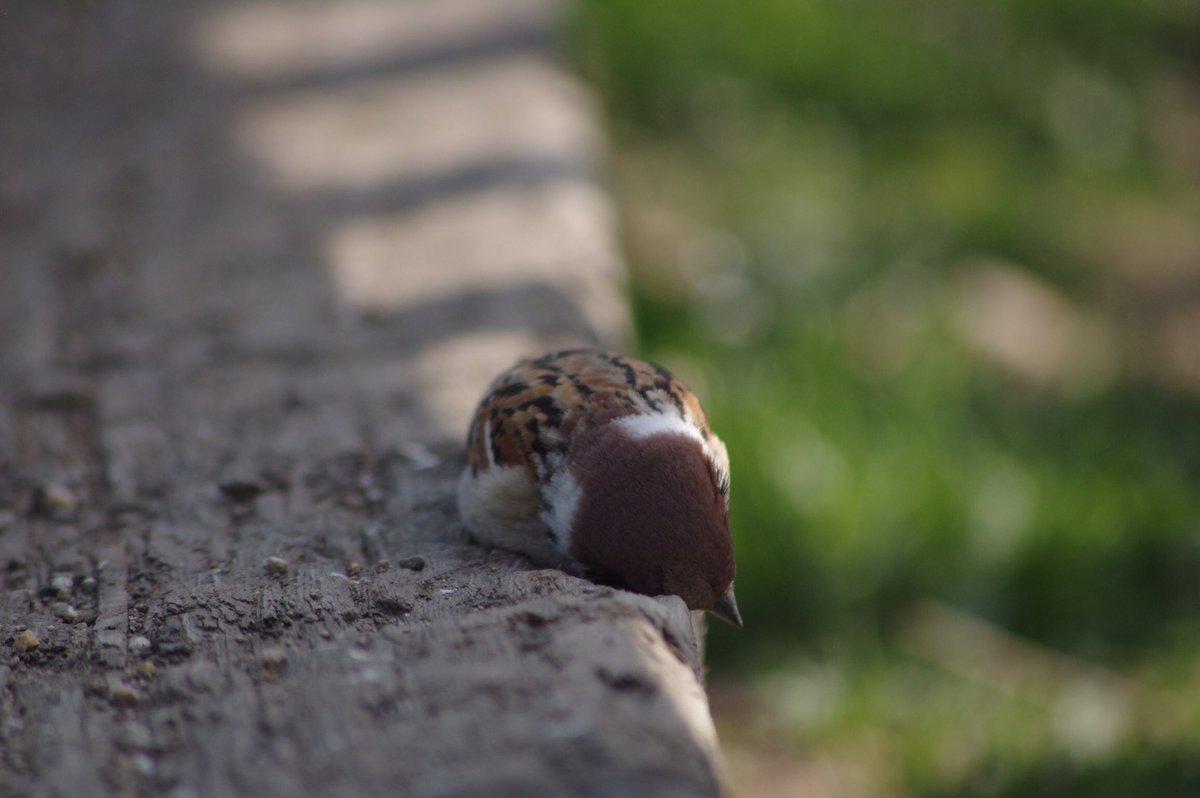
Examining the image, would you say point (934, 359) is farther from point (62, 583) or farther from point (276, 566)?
point (62, 583)

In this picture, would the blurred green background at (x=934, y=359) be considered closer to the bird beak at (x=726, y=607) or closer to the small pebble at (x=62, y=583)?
the bird beak at (x=726, y=607)

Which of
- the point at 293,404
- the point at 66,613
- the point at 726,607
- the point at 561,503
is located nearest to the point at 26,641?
the point at 66,613

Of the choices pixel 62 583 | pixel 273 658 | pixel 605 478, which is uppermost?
pixel 605 478

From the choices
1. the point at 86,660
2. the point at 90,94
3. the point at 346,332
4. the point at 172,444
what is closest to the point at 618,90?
the point at 90,94

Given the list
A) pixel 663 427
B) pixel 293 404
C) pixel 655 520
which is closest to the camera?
pixel 655 520

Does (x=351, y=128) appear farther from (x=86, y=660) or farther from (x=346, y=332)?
(x=86, y=660)

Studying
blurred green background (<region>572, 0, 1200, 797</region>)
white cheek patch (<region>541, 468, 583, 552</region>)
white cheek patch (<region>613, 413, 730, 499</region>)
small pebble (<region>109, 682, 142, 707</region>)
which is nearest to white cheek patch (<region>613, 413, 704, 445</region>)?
white cheek patch (<region>613, 413, 730, 499</region>)

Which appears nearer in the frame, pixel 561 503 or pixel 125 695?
pixel 125 695

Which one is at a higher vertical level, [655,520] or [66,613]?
[655,520]
